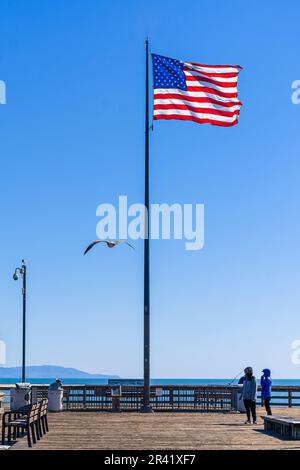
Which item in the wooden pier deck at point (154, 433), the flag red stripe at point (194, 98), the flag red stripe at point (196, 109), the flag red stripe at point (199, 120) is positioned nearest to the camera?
the wooden pier deck at point (154, 433)

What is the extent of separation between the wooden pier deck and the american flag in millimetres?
10261

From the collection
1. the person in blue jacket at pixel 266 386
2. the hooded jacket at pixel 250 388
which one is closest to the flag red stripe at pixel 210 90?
the person in blue jacket at pixel 266 386

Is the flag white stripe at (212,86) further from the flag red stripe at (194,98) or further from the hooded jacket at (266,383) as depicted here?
the hooded jacket at (266,383)

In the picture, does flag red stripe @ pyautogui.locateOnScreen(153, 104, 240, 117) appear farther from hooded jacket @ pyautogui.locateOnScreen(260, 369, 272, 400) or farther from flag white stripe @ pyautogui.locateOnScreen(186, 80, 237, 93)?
hooded jacket @ pyautogui.locateOnScreen(260, 369, 272, 400)

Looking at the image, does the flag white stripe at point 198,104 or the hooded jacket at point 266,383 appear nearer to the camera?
the hooded jacket at point 266,383

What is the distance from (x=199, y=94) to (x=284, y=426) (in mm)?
13526

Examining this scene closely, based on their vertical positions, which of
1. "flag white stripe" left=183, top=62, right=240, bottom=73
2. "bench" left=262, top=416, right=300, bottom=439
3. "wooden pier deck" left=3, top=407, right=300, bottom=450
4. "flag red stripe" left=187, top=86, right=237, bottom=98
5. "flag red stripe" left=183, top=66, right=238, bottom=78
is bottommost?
"wooden pier deck" left=3, top=407, right=300, bottom=450

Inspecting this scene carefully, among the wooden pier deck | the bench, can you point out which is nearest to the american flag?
the wooden pier deck

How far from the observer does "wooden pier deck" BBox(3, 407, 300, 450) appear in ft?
61.6

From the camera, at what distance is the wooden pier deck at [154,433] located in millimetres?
18781

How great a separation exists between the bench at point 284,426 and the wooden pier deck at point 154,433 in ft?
1.14
